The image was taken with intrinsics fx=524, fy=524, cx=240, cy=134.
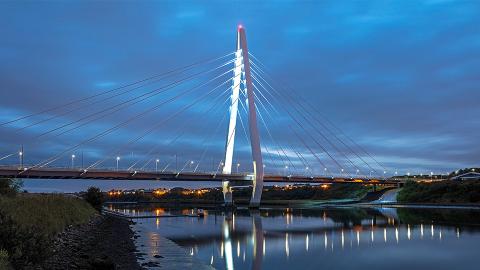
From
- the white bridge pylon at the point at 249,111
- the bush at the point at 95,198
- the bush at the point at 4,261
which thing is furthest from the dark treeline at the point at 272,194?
the bush at the point at 4,261

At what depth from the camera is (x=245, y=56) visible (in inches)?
2689

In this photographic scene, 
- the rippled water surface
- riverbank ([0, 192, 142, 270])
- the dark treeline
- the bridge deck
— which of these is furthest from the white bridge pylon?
the dark treeline

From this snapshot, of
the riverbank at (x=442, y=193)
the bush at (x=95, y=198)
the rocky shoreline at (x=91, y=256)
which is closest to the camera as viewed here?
the rocky shoreline at (x=91, y=256)

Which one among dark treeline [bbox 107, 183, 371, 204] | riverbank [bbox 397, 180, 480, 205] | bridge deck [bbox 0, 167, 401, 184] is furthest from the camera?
dark treeline [bbox 107, 183, 371, 204]

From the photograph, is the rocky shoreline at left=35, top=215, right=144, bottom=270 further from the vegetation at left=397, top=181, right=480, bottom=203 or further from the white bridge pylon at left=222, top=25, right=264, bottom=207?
the vegetation at left=397, top=181, right=480, bottom=203

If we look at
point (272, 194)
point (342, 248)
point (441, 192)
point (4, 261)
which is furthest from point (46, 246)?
point (272, 194)

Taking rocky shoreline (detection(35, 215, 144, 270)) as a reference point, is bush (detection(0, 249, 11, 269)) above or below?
above

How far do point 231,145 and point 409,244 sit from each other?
43.8m

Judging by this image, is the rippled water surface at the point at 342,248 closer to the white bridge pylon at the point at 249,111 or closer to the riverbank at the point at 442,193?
the white bridge pylon at the point at 249,111

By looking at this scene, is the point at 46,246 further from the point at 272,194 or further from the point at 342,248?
the point at 272,194

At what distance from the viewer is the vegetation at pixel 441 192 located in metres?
85.2

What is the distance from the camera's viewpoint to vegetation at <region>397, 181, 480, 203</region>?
8522 cm

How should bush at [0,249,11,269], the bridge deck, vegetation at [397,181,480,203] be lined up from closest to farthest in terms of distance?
bush at [0,249,11,269] < the bridge deck < vegetation at [397,181,480,203]

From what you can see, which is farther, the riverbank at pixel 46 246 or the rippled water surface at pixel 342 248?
the rippled water surface at pixel 342 248
